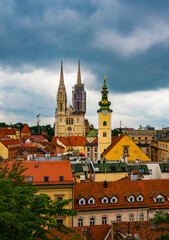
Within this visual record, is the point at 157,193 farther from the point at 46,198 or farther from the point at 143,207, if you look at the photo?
the point at 46,198

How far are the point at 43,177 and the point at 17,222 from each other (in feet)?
63.5

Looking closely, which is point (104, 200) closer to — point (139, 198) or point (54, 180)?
point (139, 198)

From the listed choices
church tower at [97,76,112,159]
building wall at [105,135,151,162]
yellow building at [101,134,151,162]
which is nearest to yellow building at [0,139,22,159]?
church tower at [97,76,112,159]

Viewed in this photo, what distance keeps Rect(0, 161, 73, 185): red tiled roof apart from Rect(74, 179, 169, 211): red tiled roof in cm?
192

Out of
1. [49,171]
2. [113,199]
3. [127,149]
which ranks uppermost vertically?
[127,149]

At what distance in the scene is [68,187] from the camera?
30562 mm

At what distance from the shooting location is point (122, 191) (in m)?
31.9

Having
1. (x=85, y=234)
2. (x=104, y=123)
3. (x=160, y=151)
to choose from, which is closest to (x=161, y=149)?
(x=160, y=151)

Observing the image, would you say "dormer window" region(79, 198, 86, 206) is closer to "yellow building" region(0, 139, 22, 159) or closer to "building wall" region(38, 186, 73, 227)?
"building wall" region(38, 186, 73, 227)

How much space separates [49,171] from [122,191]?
928 centimetres

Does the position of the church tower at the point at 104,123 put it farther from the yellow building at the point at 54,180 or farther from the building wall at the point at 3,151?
the building wall at the point at 3,151

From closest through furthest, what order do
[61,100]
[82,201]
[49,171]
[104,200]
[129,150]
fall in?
[82,201] < [104,200] < [49,171] < [129,150] < [61,100]

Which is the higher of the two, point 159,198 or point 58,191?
point 58,191

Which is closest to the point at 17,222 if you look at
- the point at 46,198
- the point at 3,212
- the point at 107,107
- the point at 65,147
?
the point at 3,212
